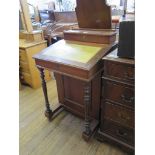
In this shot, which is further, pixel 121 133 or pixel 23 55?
pixel 23 55

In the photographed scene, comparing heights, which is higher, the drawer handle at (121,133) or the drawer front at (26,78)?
the drawer front at (26,78)

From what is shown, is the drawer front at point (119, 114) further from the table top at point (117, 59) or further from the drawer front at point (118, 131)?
the table top at point (117, 59)

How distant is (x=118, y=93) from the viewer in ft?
4.24

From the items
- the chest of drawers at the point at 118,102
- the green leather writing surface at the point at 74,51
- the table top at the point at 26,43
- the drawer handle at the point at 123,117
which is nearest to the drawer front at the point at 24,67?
the table top at the point at 26,43

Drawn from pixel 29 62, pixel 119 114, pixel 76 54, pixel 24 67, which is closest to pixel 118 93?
pixel 119 114

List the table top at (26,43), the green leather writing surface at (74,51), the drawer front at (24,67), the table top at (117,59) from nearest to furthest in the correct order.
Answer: the table top at (117,59)
the green leather writing surface at (74,51)
the table top at (26,43)
the drawer front at (24,67)

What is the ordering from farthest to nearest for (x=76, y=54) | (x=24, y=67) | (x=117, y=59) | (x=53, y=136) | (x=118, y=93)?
(x=24, y=67)
(x=53, y=136)
(x=76, y=54)
(x=118, y=93)
(x=117, y=59)

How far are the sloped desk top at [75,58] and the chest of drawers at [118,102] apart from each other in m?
0.11

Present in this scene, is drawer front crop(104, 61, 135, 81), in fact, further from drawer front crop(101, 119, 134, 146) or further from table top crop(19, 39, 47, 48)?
table top crop(19, 39, 47, 48)

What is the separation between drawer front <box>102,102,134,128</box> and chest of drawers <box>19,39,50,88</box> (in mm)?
1451

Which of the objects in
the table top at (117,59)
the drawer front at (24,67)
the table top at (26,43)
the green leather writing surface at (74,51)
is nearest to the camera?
the table top at (117,59)

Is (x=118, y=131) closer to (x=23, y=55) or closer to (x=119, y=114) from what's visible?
(x=119, y=114)

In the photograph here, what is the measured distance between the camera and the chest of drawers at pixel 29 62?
7.79 feet

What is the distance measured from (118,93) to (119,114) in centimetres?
20
